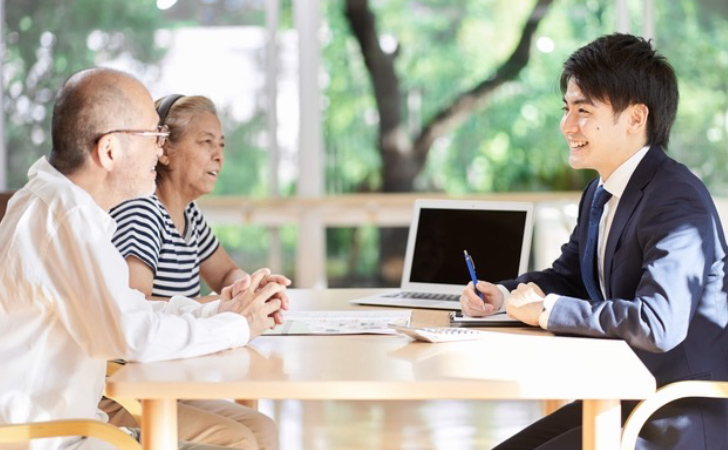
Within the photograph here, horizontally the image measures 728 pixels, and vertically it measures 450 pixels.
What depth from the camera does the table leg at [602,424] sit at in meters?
1.81

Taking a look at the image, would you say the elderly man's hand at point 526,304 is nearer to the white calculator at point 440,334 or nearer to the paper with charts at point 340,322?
the white calculator at point 440,334

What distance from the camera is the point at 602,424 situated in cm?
181

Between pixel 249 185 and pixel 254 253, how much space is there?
0.38m

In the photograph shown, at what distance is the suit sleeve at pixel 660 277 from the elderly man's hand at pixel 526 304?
0.20ft

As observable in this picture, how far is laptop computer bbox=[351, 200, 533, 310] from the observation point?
2.90 metres

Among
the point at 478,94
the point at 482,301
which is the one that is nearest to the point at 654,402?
the point at 482,301

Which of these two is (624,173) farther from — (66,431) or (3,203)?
(3,203)

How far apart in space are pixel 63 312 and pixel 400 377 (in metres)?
0.61

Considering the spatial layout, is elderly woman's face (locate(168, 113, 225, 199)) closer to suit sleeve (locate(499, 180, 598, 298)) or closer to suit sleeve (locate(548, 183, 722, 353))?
suit sleeve (locate(499, 180, 598, 298))

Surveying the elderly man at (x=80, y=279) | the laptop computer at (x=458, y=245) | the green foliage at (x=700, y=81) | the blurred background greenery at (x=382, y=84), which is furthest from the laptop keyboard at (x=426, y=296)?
the green foliage at (x=700, y=81)

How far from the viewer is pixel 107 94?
6.59 feet

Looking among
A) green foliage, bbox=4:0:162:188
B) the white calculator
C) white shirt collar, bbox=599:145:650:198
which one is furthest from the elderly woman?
green foliage, bbox=4:0:162:188

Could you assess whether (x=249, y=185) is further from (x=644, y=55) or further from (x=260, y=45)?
(x=644, y=55)

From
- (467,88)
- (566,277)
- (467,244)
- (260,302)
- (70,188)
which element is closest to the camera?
(70,188)
